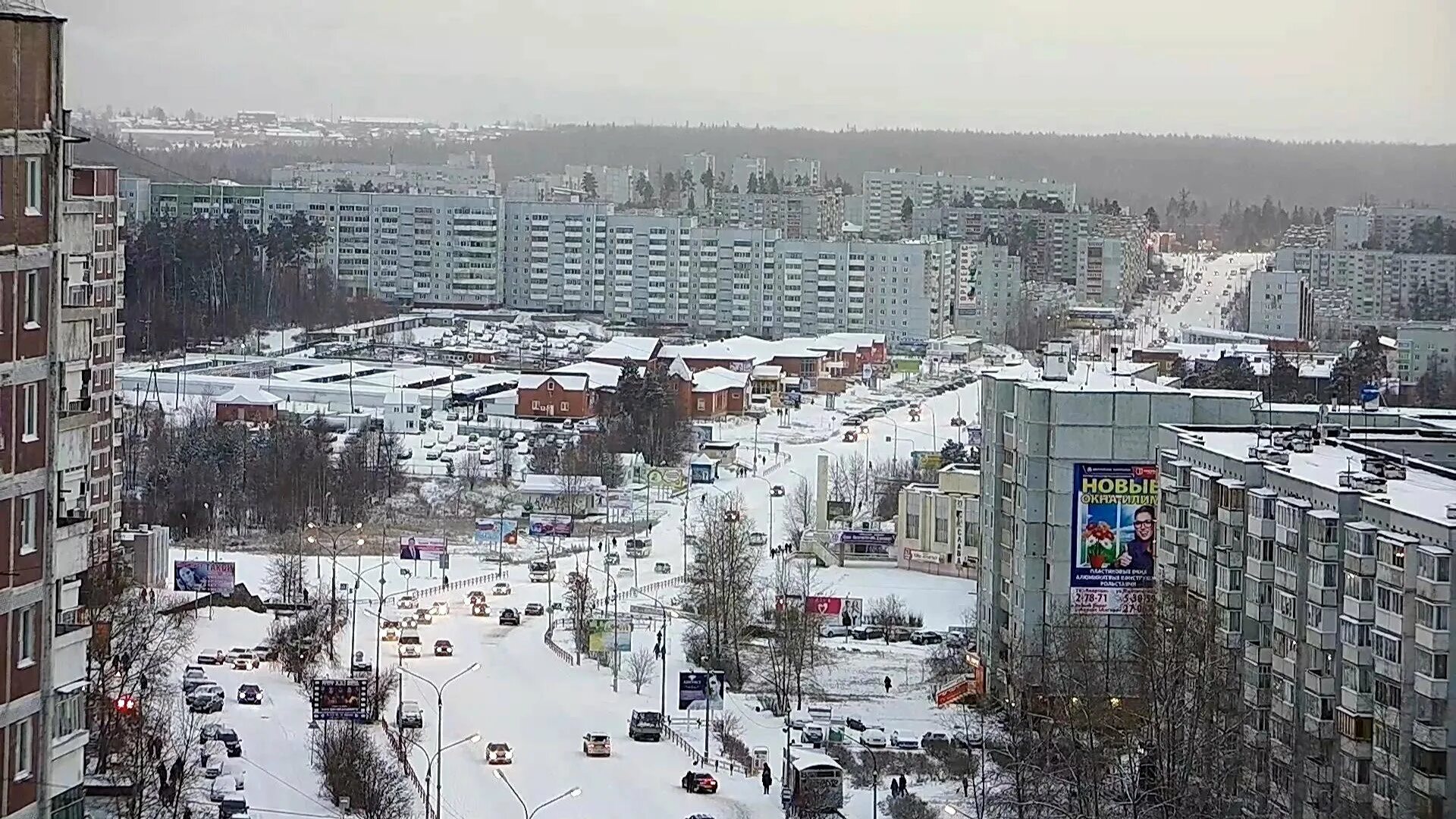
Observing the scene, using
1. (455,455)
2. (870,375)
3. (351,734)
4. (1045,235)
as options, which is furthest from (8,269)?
(1045,235)

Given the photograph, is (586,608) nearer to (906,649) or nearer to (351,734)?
(906,649)

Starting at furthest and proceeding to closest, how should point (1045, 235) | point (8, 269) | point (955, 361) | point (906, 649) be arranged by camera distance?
point (1045, 235) < point (955, 361) < point (906, 649) < point (8, 269)

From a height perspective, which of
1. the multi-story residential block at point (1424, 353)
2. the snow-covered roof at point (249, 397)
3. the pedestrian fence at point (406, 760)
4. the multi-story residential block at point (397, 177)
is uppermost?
the multi-story residential block at point (397, 177)

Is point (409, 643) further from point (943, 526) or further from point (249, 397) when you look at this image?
point (249, 397)

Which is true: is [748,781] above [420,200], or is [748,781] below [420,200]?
below

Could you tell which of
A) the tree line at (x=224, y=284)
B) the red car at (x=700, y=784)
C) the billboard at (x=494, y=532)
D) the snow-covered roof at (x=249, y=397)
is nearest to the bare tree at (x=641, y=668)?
the red car at (x=700, y=784)

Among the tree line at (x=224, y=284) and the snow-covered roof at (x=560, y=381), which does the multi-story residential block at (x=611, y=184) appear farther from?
the snow-covered roof at (x=560, y=381)
